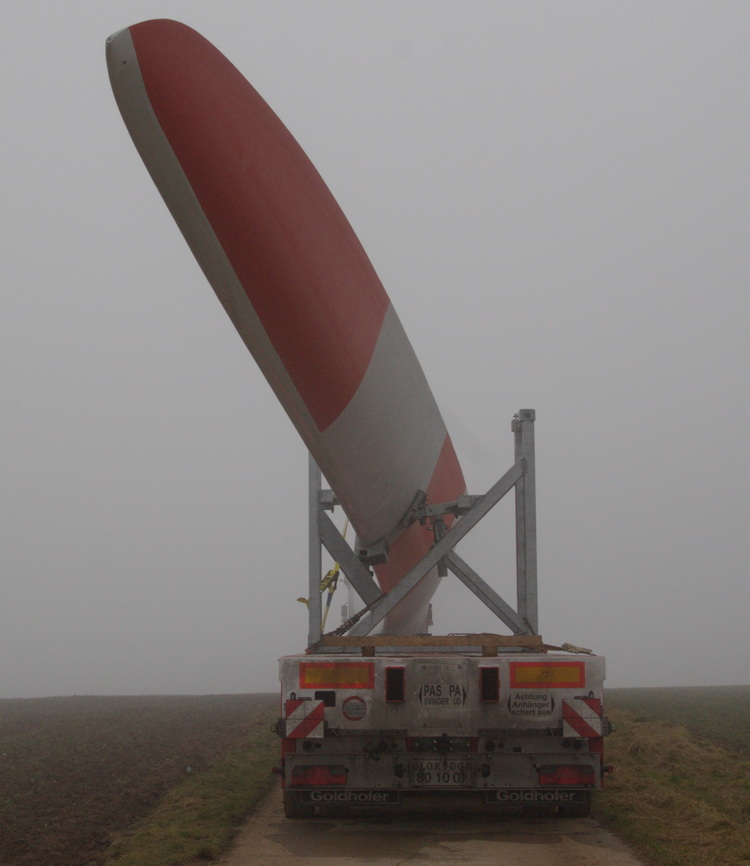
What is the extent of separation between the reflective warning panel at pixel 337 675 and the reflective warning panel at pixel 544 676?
101cm

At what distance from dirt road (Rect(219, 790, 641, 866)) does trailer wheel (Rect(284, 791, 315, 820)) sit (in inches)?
4.9

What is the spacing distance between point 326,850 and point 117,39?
5432mm

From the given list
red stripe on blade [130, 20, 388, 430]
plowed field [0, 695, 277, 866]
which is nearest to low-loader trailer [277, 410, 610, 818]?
plowed field [0, 695, 277, 866]

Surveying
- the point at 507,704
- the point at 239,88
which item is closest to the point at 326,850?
the point at 507,704

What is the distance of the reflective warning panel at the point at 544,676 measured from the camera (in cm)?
738

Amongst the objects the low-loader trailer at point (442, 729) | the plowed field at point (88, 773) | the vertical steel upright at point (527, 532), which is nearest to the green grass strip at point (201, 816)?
the plowed field at point (88, 773)

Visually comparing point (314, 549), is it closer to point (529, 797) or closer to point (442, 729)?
point (442, 729)

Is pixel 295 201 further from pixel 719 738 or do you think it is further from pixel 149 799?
pixel 719 738

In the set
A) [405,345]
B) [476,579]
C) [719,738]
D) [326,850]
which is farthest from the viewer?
[719,738]

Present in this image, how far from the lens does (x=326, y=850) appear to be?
7281 millimetres

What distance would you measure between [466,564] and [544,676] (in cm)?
192

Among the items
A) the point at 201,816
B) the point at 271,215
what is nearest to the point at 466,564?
the point at 201,816

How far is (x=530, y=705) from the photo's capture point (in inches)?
289

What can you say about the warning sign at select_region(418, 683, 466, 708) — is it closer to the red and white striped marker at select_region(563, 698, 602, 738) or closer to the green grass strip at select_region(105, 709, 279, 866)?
the red and white striped marker at select_region(563, 698, 602, 738)
